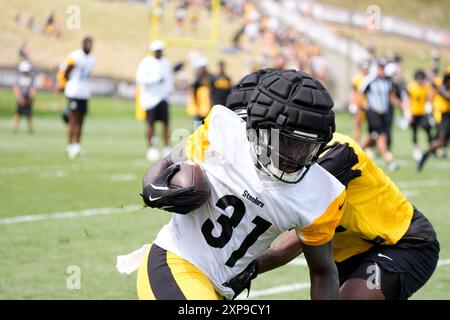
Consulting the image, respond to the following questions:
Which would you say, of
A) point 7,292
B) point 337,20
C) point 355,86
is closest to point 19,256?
point 7,292

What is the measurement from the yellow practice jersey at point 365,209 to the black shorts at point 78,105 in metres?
11.4

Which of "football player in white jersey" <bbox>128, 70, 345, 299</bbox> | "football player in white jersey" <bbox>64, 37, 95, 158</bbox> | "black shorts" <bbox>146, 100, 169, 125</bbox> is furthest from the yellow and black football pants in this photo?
"black shorts" <bbox>146, 100, 169, 125</bbox>

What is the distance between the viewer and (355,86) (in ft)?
59.9

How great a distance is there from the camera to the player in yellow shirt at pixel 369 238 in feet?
13.2

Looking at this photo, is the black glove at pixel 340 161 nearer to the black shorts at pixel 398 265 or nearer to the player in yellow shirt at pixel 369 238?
the player in yellow shirt at pixel 369 238

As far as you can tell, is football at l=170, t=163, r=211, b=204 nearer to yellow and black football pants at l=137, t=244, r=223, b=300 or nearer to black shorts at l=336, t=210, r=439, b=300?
yellow and black football pants at l=137, t=244, r=223, b=300

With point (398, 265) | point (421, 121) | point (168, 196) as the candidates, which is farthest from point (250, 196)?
point (421, 121)

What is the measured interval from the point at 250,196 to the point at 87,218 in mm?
5793

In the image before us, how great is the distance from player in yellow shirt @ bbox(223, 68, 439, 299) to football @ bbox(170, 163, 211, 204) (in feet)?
2.49

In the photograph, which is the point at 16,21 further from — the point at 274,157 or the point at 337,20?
the point at 274,157

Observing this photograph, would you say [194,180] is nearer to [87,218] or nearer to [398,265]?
[398,265]

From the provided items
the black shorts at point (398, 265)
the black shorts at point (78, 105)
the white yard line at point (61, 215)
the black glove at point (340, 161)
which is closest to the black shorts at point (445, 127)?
the black shorts at point (78, 105)

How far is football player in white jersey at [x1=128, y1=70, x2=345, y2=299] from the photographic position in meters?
3.25

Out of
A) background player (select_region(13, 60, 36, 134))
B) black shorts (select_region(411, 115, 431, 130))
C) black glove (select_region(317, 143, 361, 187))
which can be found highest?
black glove (select_region(317, 143, 361, 187))
